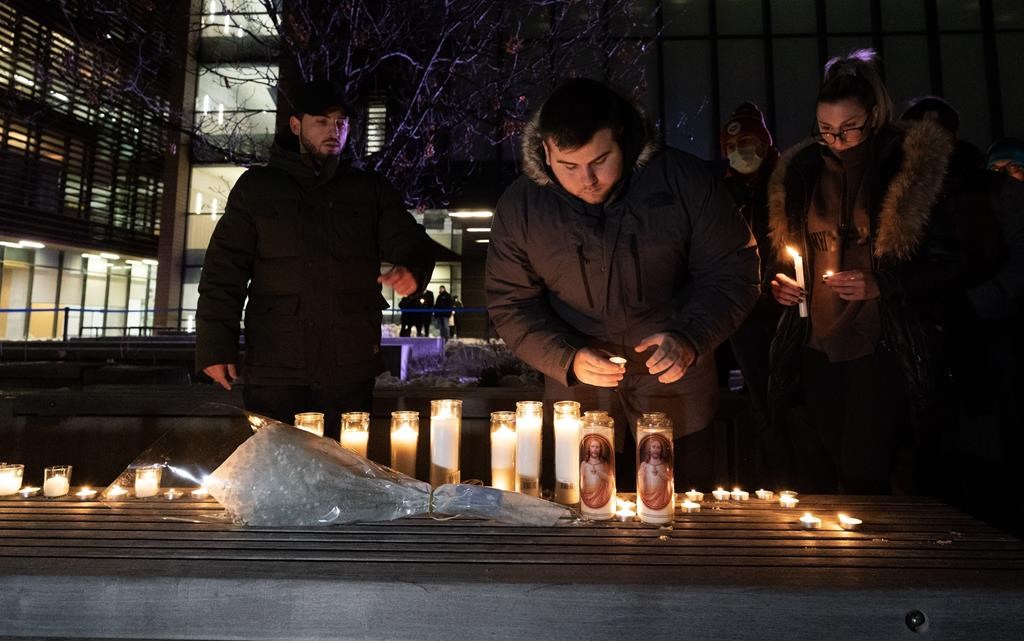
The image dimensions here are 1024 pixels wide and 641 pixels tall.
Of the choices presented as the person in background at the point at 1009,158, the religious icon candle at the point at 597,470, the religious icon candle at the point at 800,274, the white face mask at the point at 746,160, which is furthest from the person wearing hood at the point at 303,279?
the person in background at the point at 1009,158

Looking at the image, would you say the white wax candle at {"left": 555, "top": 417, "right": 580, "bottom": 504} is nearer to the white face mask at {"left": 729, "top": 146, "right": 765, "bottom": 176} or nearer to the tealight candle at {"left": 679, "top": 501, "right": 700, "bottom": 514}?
the tealight candle at {"left": 679, "top": 501, "right": 700, "bottom": 514}

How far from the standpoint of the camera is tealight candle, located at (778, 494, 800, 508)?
1.72 metres

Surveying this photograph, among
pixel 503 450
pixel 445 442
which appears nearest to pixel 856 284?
pixel 503 450

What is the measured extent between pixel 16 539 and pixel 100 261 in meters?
22.3

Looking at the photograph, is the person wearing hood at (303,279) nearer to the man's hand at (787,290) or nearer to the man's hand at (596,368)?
the man's hand at (596,368)

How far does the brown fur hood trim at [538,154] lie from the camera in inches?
86.7

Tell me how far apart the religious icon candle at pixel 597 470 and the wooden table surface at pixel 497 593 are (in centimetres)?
26

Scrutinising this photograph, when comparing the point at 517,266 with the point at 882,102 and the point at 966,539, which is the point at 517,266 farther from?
the point at 882,102

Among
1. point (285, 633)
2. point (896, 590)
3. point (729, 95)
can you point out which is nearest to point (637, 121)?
point (896, 590)

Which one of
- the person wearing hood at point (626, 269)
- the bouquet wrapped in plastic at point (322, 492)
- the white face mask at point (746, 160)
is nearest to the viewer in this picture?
the bouquet wrapped in plastic at point (322, 492)

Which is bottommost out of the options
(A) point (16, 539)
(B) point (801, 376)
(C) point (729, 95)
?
(A) point (16, 539)

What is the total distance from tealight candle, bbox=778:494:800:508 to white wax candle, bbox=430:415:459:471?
3.15 ft

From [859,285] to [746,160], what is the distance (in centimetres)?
134

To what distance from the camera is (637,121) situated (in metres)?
2.17
